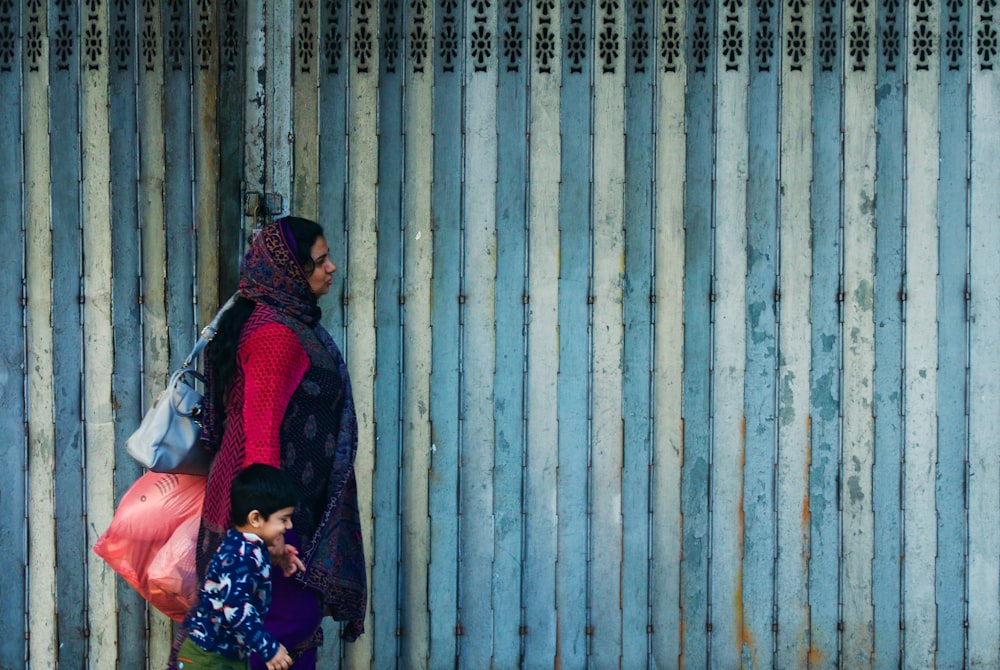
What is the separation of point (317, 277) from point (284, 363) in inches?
11.1

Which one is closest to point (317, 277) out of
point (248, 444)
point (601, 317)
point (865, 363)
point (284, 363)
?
point (284, 363)

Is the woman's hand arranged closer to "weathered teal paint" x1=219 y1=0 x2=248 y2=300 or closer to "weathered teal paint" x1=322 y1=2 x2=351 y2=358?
"weathered teal paint" x1=322 y1=2 x2=351 y2=358

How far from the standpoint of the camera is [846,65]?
15.1 feet

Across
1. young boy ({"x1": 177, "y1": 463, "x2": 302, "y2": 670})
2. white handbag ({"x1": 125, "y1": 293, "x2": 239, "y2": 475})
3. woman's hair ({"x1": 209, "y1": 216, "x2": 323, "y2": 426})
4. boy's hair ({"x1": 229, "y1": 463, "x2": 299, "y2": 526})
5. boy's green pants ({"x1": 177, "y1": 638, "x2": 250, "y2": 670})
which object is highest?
woman's hair ({"x1": 209, "y1": 216, "x2": 323, "y2": 426})

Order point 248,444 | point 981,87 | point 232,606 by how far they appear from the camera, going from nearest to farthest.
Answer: point 232,606
point 248,444
point 981,87

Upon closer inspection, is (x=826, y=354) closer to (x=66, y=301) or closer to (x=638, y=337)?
(x=638, y=337)

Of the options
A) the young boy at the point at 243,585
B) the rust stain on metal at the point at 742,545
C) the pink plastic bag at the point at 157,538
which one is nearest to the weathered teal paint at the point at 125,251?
the pink plastic bag at the point at 157,538

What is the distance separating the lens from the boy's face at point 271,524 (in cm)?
338

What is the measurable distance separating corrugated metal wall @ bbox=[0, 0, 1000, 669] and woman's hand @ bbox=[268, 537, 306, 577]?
1.11 meters

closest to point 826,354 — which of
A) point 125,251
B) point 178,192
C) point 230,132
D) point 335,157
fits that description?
point 335,157

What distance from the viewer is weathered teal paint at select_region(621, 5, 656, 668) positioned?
4605mm

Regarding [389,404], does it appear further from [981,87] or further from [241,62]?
[981,87]

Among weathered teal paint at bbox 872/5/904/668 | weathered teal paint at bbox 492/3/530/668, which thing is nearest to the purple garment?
weathered teal paint at bbox 492/3/530/668

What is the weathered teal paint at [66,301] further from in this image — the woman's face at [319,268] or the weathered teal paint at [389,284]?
the woman's face at [319,268]
